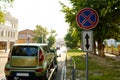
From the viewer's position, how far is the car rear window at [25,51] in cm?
963

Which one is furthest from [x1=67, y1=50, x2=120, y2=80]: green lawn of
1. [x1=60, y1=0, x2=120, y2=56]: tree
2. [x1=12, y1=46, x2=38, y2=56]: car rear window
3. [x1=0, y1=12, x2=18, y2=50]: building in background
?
[x1=0, y1=12, x2=18, y2=50]: building in background

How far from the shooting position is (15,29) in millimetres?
76562

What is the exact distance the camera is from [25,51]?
9.68 m

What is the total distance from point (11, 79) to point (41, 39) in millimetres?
76707

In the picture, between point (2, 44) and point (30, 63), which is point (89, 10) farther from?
point (2, 44)

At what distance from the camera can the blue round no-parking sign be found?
7141 millimetres

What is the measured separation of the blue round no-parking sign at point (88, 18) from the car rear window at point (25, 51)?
3.02 metres

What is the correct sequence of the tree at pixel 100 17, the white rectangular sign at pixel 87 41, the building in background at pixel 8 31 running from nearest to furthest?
the white rectangular sign at pixel 87 41 < the tree at pixel 100 17 < the building in background at pixel 8 31

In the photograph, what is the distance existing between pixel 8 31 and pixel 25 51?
6122cm

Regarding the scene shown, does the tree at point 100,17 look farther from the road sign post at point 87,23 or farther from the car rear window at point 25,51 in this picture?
the road sign post at point 87,23

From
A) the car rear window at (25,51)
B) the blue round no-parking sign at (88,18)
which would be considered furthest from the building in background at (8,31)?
the blue round no-parking sign at (88,18)

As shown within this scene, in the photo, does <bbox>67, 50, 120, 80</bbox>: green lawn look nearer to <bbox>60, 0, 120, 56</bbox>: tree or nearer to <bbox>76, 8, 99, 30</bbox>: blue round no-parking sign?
<bbox>60, 0, 120, 56</bbox>: tree

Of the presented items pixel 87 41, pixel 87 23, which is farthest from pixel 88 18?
pixel 87 41

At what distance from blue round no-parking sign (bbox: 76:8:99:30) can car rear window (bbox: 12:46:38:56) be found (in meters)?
3.02
